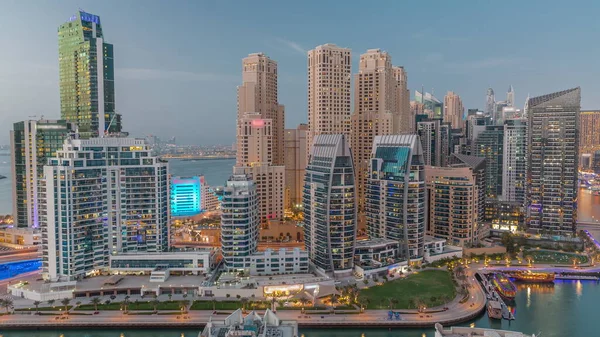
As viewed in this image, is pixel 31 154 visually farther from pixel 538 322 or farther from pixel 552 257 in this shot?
pixel 552 257

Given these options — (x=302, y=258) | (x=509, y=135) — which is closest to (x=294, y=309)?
(x=302, y=258)

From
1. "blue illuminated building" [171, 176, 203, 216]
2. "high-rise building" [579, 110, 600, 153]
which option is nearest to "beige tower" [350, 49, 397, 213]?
"blue illuminated building" [171, 176, 203, 216]

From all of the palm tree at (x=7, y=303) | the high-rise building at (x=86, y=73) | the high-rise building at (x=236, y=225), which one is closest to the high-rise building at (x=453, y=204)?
the high-rise building at (x=236, y=225)

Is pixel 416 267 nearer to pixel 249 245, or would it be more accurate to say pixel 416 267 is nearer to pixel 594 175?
pixel 249 245

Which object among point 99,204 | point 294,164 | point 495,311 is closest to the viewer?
point 495,311

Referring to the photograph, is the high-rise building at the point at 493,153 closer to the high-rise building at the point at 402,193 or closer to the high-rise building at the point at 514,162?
the high-rise building at the point at 514,162

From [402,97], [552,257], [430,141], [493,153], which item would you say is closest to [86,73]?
[402,97]
